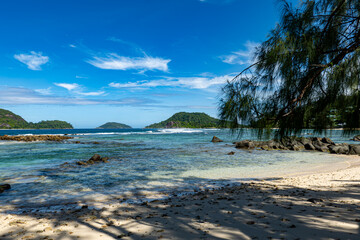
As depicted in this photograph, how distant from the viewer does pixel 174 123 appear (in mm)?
194875

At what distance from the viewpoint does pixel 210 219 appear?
179 inches

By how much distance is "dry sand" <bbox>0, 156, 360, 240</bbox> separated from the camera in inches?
147

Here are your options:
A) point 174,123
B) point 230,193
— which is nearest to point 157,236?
point 230,193

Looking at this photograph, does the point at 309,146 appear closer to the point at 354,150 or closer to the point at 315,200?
the point at 354,150

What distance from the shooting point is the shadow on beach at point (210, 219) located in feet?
12.2

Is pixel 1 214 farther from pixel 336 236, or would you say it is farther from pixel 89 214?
pixel 336 236

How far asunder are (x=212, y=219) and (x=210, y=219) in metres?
0.05

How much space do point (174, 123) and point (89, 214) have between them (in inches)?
7464

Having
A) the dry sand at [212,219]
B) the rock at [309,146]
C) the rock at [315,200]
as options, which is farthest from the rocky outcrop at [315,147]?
the dry sand at [212,219]

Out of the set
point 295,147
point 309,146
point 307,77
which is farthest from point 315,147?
point 307,77

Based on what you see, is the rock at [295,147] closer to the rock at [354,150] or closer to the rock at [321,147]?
the rock at [321,147]

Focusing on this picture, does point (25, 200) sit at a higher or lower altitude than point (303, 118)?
lower

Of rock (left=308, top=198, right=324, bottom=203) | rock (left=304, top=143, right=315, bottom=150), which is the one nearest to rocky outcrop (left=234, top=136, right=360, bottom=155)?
rock (left=304, top=143, right=315, bottom=150)

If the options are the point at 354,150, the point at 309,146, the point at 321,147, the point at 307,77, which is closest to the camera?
the point at 307,77
